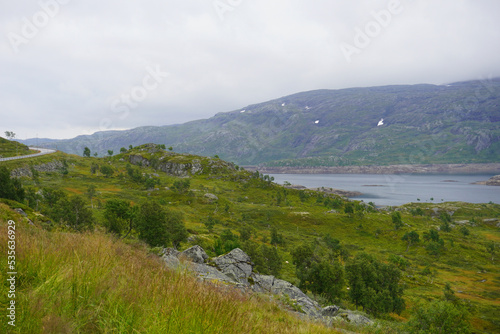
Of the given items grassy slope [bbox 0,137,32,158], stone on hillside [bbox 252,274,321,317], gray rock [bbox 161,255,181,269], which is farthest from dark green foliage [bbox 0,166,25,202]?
grassy slope [bbox 0,137,32,158]

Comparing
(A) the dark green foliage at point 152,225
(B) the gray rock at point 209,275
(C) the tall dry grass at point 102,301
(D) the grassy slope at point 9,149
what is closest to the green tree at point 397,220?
(A) the dark green foliage at point 152,225

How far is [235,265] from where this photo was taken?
26016 millimetres

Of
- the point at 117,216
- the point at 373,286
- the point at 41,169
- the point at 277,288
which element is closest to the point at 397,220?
the point at 373,286

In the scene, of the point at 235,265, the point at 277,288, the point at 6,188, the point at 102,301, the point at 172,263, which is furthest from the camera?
the point at 6,188

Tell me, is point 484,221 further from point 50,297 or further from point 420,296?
point 50,297

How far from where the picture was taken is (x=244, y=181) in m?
192

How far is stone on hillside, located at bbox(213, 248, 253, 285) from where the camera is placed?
23938 mm

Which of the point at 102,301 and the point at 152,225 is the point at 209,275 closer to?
the point at 102,301

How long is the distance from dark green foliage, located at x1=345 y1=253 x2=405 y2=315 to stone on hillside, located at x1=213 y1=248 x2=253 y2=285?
22.6m

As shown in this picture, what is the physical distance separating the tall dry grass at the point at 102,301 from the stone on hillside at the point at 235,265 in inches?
780

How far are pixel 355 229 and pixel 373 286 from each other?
79.8m

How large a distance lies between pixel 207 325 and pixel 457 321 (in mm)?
42455

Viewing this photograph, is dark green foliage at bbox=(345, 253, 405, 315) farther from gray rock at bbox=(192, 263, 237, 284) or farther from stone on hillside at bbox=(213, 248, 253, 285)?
gray rock at bbox=(192, 263, 237, 284)

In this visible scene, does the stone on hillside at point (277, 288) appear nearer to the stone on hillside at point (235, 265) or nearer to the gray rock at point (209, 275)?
the stone on hillside at point (235, 265)
